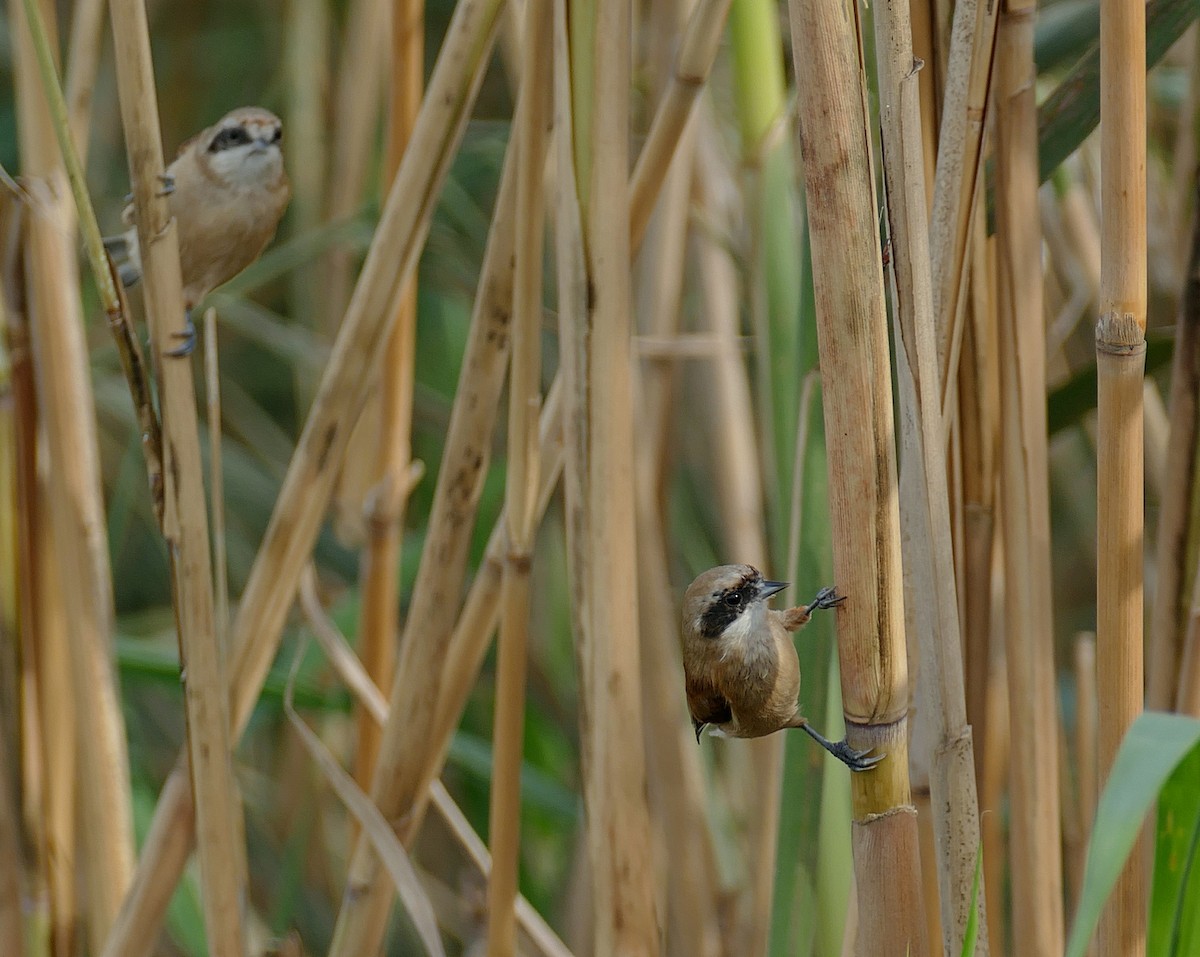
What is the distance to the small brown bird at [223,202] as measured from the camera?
1298 mm

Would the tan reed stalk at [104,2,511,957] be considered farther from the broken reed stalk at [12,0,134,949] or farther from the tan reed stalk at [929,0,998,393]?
the tan reed stalk at [929,0,998,393]

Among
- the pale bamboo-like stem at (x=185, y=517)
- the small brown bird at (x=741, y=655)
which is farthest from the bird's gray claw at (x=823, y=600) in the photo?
the pale bamboo-like stem at (x=185, y=517)

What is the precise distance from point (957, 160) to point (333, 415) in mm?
509

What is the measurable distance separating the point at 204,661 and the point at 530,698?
3.96 feet

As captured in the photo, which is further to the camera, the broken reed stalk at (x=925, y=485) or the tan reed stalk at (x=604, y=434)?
the tan reed stalk at (x=604, y=434)

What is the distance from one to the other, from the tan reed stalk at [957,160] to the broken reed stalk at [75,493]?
73 cm

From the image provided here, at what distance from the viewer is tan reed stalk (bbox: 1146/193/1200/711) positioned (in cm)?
87

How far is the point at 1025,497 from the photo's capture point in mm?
844

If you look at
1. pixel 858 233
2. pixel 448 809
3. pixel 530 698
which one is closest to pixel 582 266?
pixel 858 233

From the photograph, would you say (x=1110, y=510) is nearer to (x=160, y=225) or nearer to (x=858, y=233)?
(x=858, y=233)

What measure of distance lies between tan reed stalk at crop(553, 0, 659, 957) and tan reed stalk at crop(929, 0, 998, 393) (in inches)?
7.7

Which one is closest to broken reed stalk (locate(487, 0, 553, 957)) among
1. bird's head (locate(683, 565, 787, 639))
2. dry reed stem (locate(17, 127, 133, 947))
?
bird's head (locate(683, 565, 787, 639))

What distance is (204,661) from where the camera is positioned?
0.91 m

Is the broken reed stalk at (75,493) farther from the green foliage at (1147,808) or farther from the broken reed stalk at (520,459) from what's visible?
the green foliage at (1147,808)
